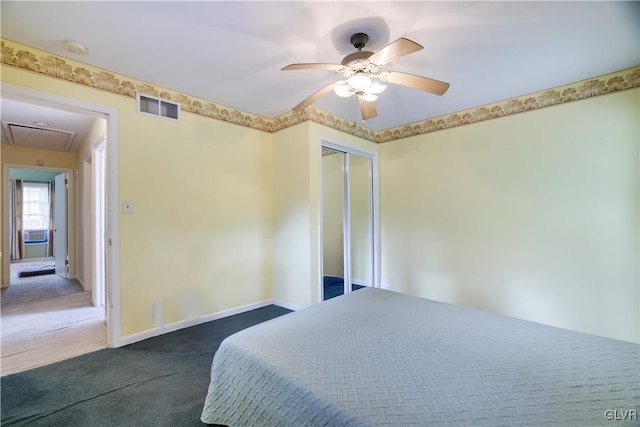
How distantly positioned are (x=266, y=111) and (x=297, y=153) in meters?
0.64

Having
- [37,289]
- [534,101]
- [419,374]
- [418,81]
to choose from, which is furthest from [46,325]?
[534,101]

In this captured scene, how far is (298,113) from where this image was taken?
3168 millimetres

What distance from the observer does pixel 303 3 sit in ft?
5.18

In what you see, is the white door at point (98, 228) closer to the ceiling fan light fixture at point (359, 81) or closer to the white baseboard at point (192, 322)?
the white baseboard at point (192, 322)

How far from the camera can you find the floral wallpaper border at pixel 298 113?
2033 mm

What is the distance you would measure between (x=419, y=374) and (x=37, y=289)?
583 cm

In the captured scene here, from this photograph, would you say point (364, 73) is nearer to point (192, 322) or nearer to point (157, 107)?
point (157, 107)

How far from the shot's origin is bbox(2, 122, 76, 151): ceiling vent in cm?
362

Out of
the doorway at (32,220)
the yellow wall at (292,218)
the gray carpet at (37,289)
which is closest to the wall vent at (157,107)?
the yellow wall at (292,218)

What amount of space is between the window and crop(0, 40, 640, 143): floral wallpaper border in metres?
7.17

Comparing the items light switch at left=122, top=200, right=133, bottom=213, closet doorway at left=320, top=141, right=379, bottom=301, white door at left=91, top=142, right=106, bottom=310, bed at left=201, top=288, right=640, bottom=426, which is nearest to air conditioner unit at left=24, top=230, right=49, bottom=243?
white door at left=91, top=142, right=106, bottom=310

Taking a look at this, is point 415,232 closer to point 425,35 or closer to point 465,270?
point 465,270

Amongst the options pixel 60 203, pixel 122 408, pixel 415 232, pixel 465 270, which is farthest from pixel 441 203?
pixel 60 203

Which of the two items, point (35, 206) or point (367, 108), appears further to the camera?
point (35, 206)
